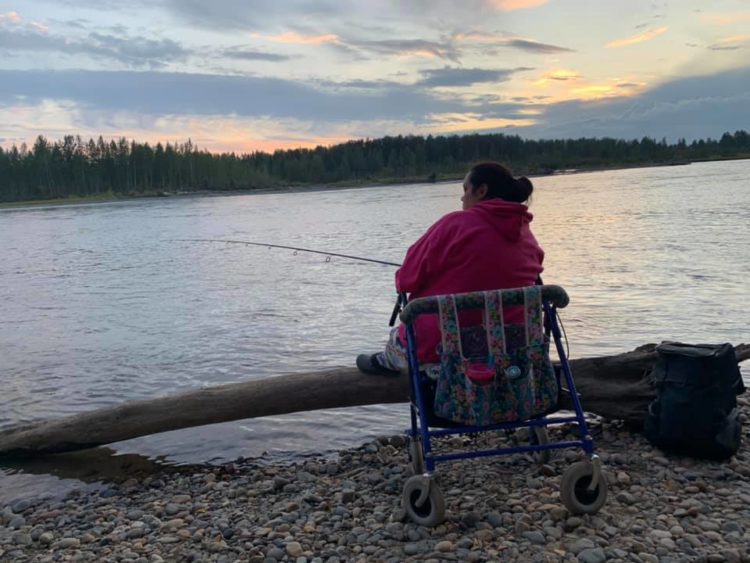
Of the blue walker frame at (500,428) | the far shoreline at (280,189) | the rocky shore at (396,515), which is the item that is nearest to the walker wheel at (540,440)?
the rocky shore at (396,515)

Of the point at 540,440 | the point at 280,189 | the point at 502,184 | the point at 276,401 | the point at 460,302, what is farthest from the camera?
the point at 280,189

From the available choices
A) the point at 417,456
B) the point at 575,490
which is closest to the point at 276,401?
the point at 417,456

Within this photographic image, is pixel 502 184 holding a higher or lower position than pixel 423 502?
higher

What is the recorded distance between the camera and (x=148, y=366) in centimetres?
988

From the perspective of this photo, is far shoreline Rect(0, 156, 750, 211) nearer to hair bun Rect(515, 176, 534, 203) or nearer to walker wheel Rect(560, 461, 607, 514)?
hair bun Rect(515, 176, 534, 203)

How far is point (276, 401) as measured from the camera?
5.91 metres

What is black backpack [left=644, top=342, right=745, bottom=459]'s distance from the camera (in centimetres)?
453

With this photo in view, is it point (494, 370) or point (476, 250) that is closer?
point (494, 370)

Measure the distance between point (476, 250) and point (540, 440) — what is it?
5.01ft

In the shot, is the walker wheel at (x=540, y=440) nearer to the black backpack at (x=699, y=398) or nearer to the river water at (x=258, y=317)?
the black backpack at (x=699, y=398)

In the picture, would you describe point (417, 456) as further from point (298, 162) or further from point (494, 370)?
point (298, 162)

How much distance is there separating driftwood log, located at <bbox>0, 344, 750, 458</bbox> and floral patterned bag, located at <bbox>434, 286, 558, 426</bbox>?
1.22 meters

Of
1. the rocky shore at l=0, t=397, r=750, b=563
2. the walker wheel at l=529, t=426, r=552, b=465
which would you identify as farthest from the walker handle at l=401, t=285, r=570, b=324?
the walker wheel at l=529, t=426, r=552, b=465

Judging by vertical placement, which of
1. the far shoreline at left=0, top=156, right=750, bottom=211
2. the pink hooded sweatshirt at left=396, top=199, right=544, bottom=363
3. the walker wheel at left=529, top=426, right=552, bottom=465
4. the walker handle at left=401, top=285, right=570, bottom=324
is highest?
the far shoreline at left=0, top=156, right=750, bottom=211
